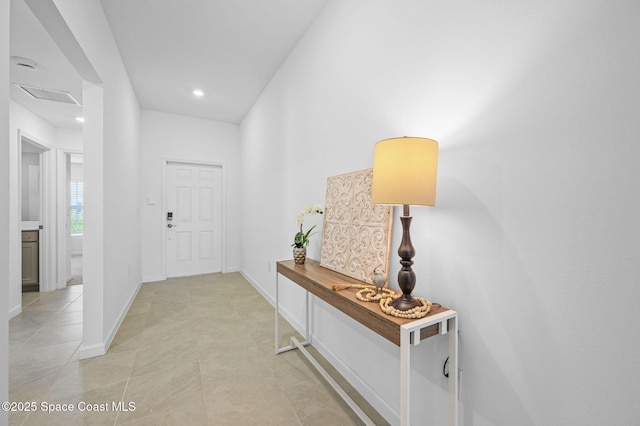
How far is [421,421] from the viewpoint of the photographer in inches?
52.5

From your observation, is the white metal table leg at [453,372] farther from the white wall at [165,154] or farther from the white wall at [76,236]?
the white wall at [76,236]

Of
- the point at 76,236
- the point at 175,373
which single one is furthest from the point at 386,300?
the point at 76,236

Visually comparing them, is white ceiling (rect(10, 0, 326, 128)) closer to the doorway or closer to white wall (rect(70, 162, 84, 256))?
the doorway

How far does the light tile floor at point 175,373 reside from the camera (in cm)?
158

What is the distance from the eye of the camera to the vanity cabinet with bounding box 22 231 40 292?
3.78 m

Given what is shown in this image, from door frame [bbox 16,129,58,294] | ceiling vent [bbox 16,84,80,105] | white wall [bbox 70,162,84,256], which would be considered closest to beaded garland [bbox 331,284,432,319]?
ceiling vent [bbox 16,84,80,105]

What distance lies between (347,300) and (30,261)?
4.90m

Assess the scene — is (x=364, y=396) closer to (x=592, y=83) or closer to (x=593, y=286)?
(x=593, y=286)

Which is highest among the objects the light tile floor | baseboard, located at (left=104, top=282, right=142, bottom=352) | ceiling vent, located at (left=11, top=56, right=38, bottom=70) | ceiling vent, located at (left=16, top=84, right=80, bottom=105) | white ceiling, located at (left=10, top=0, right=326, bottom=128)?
white ceiling, located at (left=10, top=0, right=326, bottom=128)

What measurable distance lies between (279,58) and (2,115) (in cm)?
246

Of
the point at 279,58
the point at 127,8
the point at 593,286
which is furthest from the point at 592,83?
the point at 127,8

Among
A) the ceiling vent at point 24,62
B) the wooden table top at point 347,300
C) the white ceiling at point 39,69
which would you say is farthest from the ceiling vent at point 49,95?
the wooden table top at point 347,300

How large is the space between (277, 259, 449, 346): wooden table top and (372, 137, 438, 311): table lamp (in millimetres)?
97

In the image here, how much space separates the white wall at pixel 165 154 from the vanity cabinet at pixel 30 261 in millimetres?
1288
